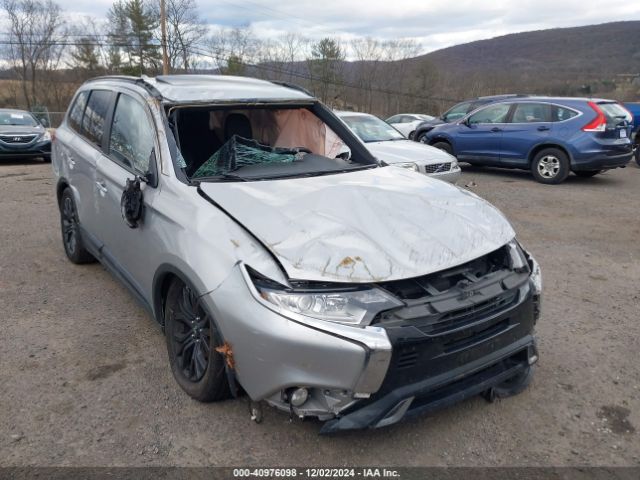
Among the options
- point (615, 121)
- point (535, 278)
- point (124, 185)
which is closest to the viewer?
point (535, 278)

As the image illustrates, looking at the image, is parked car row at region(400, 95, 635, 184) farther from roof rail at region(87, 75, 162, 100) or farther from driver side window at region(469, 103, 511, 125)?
roof rail at region(87, 75, 162, 100)

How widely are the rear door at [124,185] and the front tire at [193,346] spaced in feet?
1.05

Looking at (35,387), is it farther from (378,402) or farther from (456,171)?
(456,171)

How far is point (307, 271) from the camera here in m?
2.32

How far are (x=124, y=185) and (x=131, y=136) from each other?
1.42ft

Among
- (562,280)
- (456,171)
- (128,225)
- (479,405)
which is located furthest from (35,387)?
(456,171)

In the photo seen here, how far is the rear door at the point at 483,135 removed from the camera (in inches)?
429

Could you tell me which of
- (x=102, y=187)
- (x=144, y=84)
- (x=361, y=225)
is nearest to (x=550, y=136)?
(x=144, y=84)

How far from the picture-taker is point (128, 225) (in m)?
3.37

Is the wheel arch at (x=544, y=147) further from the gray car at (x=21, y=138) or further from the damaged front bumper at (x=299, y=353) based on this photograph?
the gray car at (x=21, y=138)

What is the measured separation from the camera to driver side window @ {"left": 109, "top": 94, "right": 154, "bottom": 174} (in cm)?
341

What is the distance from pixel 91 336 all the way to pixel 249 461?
1872mm

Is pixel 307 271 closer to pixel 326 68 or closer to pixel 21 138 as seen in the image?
pixel 21 138

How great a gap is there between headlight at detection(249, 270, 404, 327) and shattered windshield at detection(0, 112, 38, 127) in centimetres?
1440
